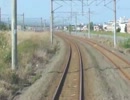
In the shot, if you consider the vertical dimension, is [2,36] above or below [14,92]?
above

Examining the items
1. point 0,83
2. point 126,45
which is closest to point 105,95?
point 0,83

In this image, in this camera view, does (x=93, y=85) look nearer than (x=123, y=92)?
No

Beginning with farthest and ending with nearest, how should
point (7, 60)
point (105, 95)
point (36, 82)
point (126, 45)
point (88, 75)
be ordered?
1. point (126, 45)
2. point (7, 60)
3. point (88, 75)
4. point (36, 82)
5. point (105, 95)

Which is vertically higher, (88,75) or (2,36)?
(2,36)

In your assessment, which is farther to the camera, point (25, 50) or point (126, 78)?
point (25, 50)

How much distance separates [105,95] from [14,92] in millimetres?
3802

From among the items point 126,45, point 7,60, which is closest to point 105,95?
point 7,60

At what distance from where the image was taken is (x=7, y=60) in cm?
2414

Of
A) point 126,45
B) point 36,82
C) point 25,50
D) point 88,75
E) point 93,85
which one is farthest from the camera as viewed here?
point 126,45

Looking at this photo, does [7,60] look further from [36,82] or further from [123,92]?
[123,92]

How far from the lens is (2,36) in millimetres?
24156

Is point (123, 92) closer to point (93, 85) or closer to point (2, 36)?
point (93, 85)

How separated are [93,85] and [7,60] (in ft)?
A: 25.5

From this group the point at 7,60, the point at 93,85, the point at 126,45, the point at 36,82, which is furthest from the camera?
the point at 126,45
